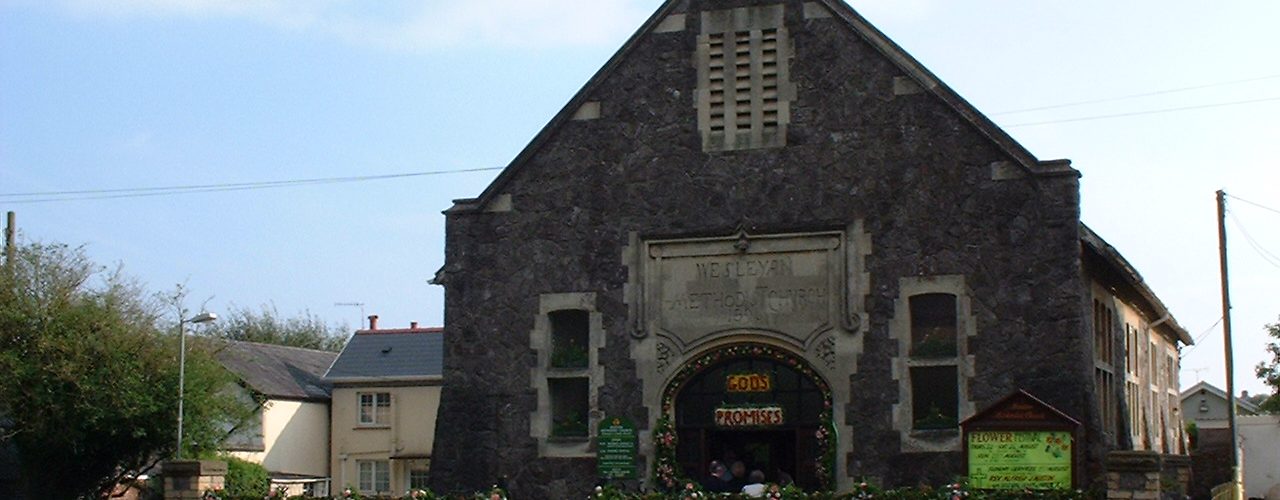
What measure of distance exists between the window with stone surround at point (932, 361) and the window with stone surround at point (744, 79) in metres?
3.60

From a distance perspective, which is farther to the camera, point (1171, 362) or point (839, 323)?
point (1171, 362)

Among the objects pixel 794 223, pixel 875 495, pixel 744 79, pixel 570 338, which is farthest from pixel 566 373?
pixel 875 495

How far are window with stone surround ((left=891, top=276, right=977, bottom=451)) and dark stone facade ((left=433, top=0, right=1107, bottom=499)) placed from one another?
0.53ft

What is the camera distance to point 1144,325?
118ft

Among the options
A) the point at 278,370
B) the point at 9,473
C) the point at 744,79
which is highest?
the point at 744,79

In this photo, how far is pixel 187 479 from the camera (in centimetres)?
2661

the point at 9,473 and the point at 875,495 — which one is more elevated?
the point at 875,495

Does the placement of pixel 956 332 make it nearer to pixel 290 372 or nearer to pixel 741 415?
pixel 741 415

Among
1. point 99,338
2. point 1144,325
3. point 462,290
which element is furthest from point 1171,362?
point 99,338

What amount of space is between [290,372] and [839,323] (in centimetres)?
3361

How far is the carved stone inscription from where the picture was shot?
90.3 feet

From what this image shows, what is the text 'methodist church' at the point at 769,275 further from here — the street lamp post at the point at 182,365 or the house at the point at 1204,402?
the house at the point at 1204,402

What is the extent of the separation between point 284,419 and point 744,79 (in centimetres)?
2977

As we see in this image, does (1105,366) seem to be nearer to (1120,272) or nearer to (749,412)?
(1120,272)
